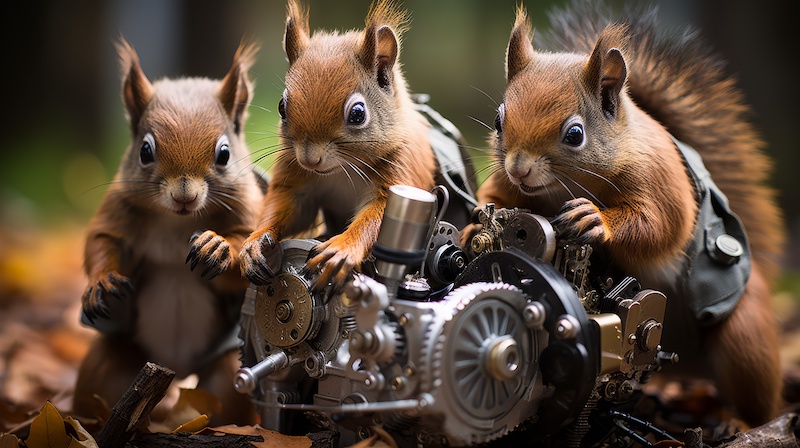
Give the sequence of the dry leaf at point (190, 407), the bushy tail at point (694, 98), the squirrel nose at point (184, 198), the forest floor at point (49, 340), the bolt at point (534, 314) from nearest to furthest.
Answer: the bolt at point (534, 314) < the squirrel nose at point (184, 198) < the dry leaf at point (190, 407) < the bushy tail at point (694, 98) < the forest floor at point (49, 340)

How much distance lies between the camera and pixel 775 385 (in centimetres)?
206

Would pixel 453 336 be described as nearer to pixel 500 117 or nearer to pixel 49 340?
pixel 500 117

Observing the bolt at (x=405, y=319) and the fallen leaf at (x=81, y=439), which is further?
the fallen leaf at (x=81, y=439)

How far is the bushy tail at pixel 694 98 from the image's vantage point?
2.18m

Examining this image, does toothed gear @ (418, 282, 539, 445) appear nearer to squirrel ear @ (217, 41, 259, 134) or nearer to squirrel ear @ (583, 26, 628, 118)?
squirrel ear @ (583, 26, 628, 118)

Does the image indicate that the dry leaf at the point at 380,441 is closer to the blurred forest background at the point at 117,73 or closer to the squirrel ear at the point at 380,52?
the squirrel ear at the point at 380,52

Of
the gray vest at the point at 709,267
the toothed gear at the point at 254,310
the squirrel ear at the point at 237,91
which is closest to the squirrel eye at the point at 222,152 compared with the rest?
the squirrel ear at the point at 237,91

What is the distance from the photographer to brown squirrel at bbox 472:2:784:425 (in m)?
1.66

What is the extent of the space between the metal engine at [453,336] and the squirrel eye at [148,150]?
467 mm

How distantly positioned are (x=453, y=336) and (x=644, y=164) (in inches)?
26.3

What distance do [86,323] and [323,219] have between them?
2.22ft

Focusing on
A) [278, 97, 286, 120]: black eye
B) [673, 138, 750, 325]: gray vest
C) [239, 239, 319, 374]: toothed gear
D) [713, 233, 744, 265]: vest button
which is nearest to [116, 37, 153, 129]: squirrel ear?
[278, 97, 286, 120]: black eye

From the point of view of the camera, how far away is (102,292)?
1979mm

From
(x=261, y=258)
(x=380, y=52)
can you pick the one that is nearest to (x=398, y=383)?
(x=261, y=258)
